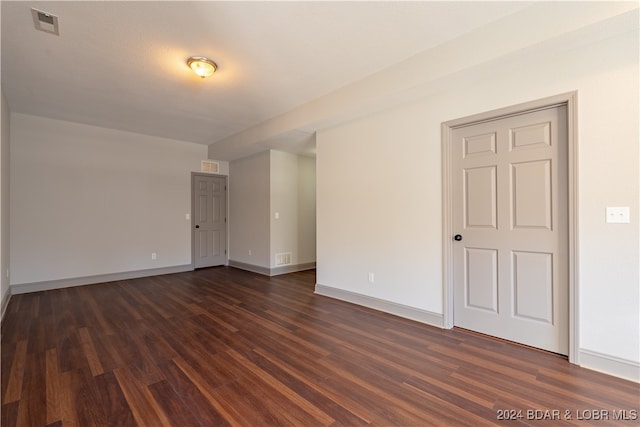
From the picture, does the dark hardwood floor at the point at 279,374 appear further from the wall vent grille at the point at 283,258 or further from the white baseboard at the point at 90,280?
the wall vent grille at the point at 283,258

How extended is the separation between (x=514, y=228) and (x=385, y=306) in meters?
1.66

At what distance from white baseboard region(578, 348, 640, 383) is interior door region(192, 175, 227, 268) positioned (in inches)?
246

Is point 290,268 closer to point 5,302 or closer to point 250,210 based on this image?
point 250,210

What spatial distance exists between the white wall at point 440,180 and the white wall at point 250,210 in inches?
69.1

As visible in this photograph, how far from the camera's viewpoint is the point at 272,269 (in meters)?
5.62

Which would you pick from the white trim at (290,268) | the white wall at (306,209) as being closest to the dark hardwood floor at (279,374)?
the white trim at (290,268)

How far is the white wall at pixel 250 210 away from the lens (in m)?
5.76

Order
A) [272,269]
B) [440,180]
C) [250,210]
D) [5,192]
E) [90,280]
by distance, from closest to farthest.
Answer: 1. [440,180]
2. [5,192]
3. [90,280]
4. [272,269]
5. [250,210]

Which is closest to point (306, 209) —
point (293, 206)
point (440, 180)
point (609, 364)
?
point (293, 206)

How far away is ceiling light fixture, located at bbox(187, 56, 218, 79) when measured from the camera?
2840 millimetres

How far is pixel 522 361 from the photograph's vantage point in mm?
2297

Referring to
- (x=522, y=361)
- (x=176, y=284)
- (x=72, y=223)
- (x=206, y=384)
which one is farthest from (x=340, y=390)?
(x=72, y=223)

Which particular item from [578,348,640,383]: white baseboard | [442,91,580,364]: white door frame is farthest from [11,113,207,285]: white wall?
[578,348,640,383]: white baseboard

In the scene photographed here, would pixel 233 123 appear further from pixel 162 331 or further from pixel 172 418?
pixel 172 418
